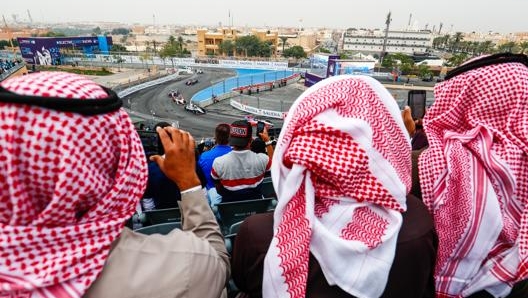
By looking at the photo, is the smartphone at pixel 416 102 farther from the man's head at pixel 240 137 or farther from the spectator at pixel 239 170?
the man's head at pixel 240 137

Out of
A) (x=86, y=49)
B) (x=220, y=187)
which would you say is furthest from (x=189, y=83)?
(x=220, y=187)

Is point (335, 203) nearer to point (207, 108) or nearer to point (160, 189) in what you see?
Result: point (160, 189)

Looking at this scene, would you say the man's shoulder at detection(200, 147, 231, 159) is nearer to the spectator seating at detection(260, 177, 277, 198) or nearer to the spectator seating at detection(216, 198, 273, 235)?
the spectator seating at detection(260, 177, 277, 198)

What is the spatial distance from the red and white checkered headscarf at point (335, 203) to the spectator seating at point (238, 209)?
1250mm

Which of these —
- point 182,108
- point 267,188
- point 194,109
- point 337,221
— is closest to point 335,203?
point 337,221

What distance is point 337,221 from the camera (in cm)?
102

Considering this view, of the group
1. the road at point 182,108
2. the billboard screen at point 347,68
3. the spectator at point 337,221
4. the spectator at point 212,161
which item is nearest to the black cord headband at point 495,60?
the spectator at point 337,221

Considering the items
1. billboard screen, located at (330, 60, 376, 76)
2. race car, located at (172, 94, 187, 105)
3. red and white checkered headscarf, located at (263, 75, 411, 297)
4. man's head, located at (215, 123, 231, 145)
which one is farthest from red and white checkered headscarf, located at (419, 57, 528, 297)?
billboard screen, located at (330, 60, 376, 76)

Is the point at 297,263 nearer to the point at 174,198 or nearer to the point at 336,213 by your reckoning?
the point at 336,213

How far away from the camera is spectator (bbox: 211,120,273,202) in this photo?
2.85 metres

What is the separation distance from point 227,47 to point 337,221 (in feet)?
204

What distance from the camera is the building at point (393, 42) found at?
69.9 metres

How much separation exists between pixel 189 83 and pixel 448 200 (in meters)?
38.8

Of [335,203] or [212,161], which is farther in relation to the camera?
[212,161]
